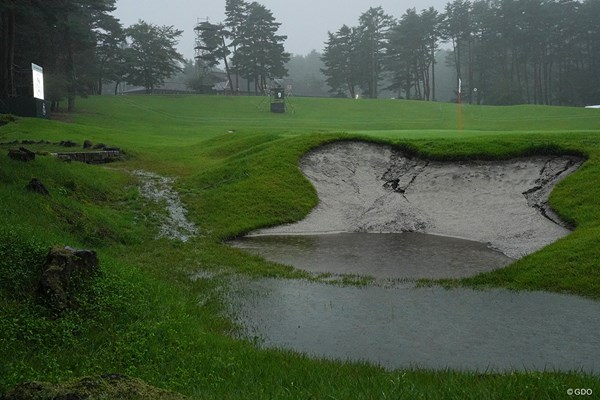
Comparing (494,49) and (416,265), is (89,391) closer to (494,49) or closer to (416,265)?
(416,265)

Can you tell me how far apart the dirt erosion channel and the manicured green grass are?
640 millimetres

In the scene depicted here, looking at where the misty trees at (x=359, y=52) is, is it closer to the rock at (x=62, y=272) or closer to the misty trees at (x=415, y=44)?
the misty trees at (x=415, y=44)

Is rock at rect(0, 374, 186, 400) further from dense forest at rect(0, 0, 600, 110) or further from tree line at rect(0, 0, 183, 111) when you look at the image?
dense forest at rect(0, 0, 600, 110)

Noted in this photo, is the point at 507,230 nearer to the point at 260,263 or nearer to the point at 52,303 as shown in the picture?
the point at 260,263

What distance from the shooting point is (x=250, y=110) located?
60031 millimetres

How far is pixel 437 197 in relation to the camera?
58.8ft

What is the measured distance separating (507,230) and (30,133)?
77.6 ft

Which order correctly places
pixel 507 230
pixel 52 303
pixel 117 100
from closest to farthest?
pixel 52 303 → pixel 507 230 → pixel 117 100

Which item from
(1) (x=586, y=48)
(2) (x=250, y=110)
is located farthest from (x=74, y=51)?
(1) (x=586, y=48)

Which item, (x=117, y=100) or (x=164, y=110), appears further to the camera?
(x=117, y=100)

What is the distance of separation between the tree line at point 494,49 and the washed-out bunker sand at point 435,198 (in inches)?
2320

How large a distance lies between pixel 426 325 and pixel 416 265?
4.15 meters

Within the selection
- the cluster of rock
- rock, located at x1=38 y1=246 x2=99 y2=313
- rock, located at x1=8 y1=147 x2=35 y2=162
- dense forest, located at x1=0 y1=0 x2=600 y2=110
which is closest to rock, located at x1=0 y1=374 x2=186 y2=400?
rock, located at x1=38 y1=246 x2=99 y2=313

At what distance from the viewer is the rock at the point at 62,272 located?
277 inches
